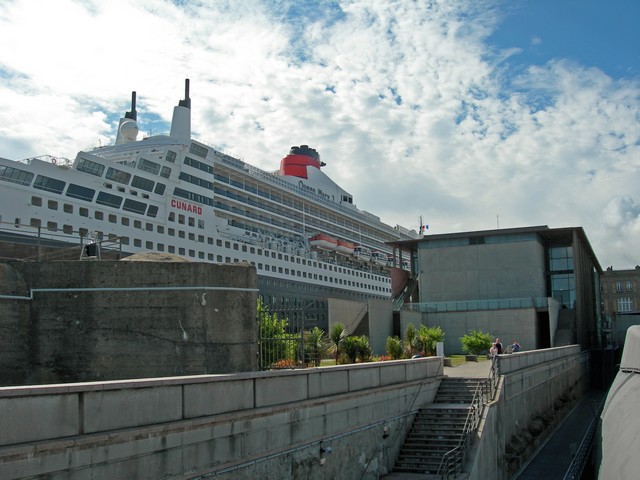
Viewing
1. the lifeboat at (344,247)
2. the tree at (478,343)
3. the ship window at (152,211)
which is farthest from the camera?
the lifeboat at (344,247)

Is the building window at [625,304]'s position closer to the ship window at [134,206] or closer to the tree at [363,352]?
the ship window at [134,206]

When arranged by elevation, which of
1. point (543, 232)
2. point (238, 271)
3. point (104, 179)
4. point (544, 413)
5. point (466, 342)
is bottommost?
point (544, 413)

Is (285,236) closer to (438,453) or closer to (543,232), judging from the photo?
(543,232)

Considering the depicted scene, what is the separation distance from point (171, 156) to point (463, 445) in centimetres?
4116

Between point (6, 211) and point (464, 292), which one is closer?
point (6, 211)

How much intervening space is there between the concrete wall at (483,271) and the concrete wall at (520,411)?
10167mm

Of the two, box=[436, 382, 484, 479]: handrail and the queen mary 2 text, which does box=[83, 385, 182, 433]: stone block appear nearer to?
box=[436, 382, 484, 479]: handrail

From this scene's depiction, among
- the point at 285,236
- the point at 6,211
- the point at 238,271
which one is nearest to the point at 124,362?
the point at 238,271

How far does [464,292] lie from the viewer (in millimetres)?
48312

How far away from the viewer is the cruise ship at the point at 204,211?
4181 centimetres

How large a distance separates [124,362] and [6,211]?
3147 centimetres

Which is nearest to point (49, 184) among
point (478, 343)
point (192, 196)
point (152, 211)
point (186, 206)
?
point (152, 211)

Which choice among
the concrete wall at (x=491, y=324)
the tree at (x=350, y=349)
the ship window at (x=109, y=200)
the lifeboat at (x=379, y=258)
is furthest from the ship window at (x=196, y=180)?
the lifeboat at (x=379, y=258)

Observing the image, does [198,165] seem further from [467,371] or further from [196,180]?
[467,371]
